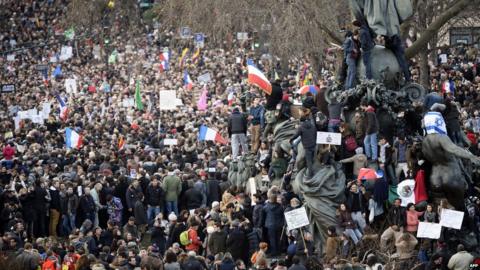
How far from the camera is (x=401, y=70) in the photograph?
40.2 meters

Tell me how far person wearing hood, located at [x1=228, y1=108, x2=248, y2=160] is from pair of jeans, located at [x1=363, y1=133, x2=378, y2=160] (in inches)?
Answer: 267

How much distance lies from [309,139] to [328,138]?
0.37 m

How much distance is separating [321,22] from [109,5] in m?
31.5

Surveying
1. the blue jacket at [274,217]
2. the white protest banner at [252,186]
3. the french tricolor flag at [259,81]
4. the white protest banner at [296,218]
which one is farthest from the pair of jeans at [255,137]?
the white protest banner at [296,218]

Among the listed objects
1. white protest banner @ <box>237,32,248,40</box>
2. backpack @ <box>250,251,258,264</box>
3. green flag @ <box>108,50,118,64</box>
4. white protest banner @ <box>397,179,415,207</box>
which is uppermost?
white protest banner @ <box>237,32,248,40</box>

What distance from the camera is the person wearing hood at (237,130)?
4547cm

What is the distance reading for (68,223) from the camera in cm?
4456

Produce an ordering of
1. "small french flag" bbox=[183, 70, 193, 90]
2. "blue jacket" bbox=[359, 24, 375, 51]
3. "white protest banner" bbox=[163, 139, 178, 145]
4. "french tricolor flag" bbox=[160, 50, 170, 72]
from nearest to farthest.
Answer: "blue jacket" bbox=[359, 24, 375, 51] → "white protest banner" bbox=[163, 139, 178, 145] → "small french flag" bbox=[183, 70, 193, 90] → "french tricolor flag" bbox=[160, 50, 170, 72]

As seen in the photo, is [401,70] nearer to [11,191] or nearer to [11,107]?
[11,191]

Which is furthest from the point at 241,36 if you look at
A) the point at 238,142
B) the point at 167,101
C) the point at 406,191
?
the point at 406,191

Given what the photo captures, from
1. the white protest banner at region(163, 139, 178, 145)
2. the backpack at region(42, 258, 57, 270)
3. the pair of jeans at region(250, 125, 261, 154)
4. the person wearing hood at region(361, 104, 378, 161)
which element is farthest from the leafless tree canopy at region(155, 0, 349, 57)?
the backpack at region(42, 258, 57, 270)

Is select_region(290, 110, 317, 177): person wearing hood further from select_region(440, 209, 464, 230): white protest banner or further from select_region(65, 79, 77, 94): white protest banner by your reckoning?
select_region(65, 79, 77, 94): white protest banner

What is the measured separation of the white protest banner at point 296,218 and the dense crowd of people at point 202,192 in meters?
0.34

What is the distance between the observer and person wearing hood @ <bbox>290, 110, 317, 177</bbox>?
38.2 metres
